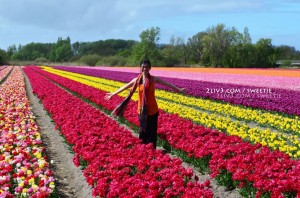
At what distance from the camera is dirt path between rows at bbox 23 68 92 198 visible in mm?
6605

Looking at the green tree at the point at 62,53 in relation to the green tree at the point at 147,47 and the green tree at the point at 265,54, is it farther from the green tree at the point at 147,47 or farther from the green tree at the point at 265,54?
the green tree at the point at 265,54

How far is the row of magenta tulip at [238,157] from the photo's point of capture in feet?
16.4

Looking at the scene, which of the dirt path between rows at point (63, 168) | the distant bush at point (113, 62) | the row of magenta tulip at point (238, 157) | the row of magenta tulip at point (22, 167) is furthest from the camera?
the distant bush at point (113, 62)

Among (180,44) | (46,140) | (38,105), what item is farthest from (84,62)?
(46,140)

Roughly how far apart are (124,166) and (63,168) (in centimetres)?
240

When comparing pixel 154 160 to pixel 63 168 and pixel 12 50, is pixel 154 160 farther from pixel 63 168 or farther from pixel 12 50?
pixel 12 50

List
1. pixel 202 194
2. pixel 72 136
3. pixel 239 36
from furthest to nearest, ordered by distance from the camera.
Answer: pixel 239 36, pixel 72 136, pixel 202 194

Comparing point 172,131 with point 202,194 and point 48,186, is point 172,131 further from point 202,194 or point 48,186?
point 202,194

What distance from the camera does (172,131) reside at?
337 inches

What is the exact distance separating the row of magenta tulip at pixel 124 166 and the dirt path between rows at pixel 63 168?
40cm

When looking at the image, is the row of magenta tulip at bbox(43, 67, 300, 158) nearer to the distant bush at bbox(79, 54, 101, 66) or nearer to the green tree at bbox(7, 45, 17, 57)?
the distant bush at bbox(79, 54, 101, 66)

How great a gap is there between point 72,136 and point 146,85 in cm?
215

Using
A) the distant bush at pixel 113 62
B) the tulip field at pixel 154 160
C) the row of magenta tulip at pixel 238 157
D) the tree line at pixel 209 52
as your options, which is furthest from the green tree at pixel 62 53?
the row of magenta tulip at pixel 238 157

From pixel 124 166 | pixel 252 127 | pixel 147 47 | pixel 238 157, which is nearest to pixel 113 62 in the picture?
pixel 147 47
